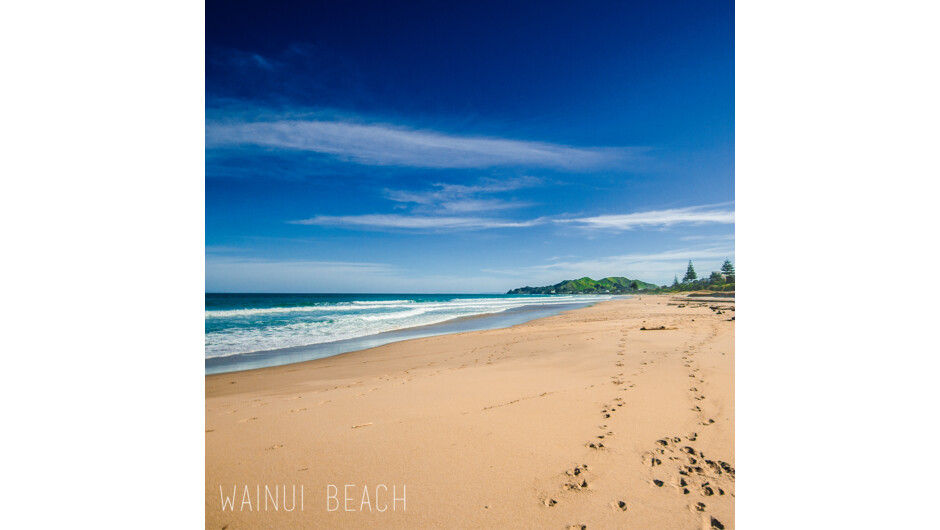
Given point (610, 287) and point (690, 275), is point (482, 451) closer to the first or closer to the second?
point (690, 275)

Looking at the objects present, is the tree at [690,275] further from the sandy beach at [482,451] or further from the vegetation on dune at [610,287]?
the sandy beach at [482,451]

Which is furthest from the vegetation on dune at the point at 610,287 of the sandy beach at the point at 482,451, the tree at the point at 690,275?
the sandy beach at the point at 482,451

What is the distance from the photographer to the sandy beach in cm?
205

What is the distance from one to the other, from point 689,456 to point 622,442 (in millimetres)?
434

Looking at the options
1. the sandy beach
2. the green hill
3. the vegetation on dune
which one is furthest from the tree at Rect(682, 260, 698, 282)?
the sandy beach

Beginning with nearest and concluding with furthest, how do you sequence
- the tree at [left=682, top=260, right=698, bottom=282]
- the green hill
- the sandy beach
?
1. the sandy beach
2. the tree at [left=682, top=260, right=698, bottom=282]
3. the green hill

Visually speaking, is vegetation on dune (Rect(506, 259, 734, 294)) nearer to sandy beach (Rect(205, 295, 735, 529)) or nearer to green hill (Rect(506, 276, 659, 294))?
green hill (Rect(506, 276, 659, 294))

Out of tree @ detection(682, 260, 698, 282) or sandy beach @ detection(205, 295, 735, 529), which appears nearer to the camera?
Result: sandy beach @ detection(205, 295, 735, 529)

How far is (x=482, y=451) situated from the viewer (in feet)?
8.79

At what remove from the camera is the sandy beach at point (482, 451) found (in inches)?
80.6
